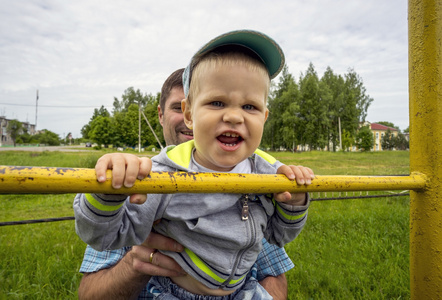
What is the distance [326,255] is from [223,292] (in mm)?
2445

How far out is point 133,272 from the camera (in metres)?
1.20

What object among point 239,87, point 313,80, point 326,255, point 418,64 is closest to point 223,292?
point 239,87

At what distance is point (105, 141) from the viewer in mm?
Answer: 46219

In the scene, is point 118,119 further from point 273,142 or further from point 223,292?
point 223,292

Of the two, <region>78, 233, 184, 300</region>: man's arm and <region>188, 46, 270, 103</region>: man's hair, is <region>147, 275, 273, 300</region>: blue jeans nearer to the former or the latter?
<region>78, 233, 184, 300</region>: man's arm

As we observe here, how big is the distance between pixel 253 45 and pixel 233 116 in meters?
0.35

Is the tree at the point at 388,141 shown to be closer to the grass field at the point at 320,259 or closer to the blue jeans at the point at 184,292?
the grass field at the point at 320,259

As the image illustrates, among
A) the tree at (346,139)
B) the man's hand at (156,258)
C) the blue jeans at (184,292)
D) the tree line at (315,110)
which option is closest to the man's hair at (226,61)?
the man's hand at (156,258)

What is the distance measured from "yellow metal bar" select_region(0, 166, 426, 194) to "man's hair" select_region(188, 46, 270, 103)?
446 mm

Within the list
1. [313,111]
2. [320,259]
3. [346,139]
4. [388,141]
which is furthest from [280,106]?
[388,141]

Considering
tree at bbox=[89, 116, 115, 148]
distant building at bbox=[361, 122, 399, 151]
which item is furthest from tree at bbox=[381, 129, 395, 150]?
tree at bbox=[89, 116, 115, 148]

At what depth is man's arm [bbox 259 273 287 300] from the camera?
1429 millimetres

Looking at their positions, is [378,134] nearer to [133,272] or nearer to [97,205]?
[133,272]

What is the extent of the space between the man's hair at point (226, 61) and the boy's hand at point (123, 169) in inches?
18.3
